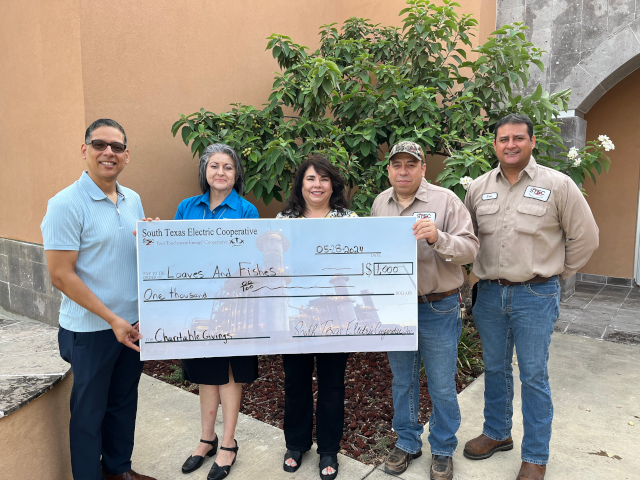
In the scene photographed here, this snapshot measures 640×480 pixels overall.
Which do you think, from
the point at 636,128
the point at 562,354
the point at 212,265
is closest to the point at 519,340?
the point at 212,265

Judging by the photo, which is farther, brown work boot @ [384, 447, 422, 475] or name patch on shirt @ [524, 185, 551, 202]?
brown work boot @ [384, 447, 422, 475]

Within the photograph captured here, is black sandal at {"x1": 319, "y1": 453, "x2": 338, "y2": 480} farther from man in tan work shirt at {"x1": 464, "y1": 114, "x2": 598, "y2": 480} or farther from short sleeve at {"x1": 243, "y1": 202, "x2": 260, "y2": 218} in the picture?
short sleeve at {"x1": 243, "y1": 202, "x2": 260, "y2": 218}

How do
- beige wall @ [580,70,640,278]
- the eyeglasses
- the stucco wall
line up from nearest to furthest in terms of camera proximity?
the eyeglasses
the stucco wall
beige wall @ [580,70,640,278]

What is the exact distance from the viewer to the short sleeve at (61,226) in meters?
1.97

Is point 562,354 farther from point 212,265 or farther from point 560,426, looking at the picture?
point 212,265

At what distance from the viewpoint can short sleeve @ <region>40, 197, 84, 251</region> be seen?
1.97m

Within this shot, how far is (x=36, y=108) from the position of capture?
15.1 ft

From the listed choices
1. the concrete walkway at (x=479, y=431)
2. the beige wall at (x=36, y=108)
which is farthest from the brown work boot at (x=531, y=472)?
the beige wall at (x=36, y=108)

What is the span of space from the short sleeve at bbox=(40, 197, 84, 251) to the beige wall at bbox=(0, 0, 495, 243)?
2404 mm

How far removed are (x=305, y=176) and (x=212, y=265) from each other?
2.26 feet

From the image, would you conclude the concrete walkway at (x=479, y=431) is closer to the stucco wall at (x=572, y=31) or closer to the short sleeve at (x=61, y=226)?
the short sleeve at (x=61, y=226)

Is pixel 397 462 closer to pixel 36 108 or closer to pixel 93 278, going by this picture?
pixel 93 278

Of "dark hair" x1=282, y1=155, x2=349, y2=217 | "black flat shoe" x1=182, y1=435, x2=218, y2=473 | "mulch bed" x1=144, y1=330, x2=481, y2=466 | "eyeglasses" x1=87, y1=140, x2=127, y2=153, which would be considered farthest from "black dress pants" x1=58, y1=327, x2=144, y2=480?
"mulch bed" x1=144, y1=330, x2=481, y2=466

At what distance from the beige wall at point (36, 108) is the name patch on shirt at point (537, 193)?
3.74 m
